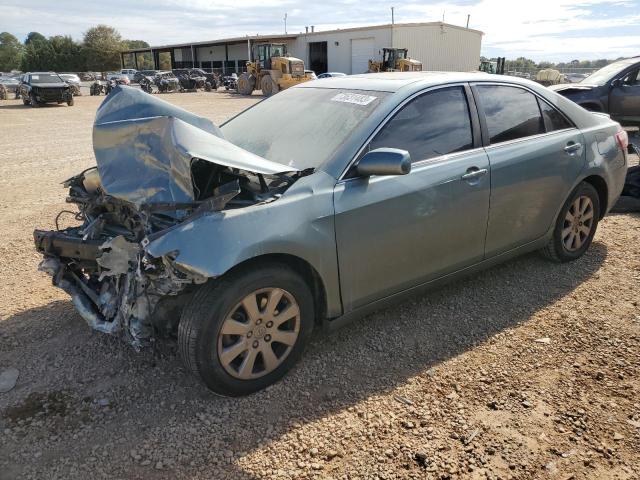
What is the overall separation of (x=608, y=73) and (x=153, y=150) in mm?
11310

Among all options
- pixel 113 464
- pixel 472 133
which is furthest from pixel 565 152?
pixel 113 464

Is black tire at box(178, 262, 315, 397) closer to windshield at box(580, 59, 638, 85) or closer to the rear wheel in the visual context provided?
windshield at box(580, 59, 638, 85)

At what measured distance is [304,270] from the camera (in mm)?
3021

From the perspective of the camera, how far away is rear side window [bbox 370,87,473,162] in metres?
3.28

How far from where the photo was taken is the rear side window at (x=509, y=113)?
149 inches

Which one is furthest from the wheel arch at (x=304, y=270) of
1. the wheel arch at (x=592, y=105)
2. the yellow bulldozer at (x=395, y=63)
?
the yellow bulldozer at (x=395, y=63)

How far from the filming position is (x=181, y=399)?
2922 mm

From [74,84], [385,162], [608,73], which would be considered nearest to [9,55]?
[74,84]

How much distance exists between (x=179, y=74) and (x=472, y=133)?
47039mm

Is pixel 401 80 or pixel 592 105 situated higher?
pixel 401 80

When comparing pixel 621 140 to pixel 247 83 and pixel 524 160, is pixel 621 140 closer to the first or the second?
pixel 524 160

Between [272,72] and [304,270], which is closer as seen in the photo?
[304,270]

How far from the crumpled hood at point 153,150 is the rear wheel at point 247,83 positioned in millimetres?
32197

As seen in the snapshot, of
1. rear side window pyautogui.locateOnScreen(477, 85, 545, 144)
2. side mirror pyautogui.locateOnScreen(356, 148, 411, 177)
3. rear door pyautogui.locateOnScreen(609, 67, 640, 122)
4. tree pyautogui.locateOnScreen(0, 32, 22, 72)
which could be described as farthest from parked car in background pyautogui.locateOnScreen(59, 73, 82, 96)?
tree pyautogui.locateOnScreen(0, 32, 22, 72)
